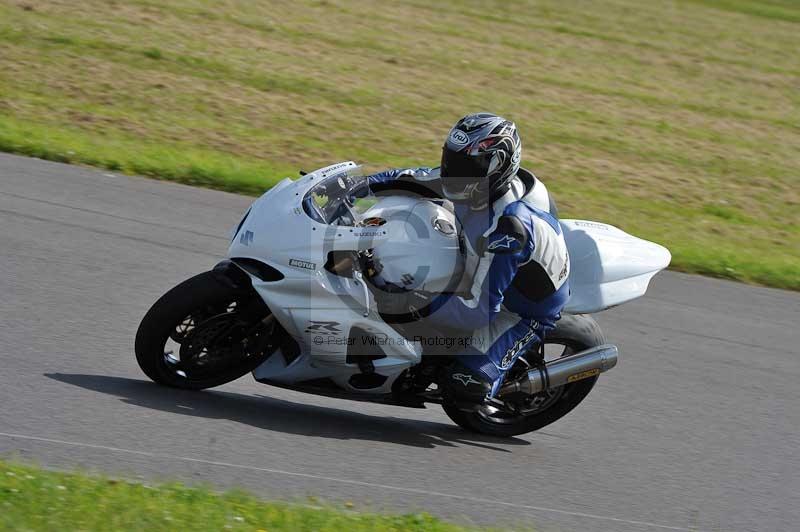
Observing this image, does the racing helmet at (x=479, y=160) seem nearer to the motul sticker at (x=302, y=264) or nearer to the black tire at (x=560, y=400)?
the motul sticker at (x=302, y=264)

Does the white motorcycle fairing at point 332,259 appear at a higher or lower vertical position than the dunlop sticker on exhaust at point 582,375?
higher

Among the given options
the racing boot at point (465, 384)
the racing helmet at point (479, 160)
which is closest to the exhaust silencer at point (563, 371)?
the racing boot at point (465, 384)

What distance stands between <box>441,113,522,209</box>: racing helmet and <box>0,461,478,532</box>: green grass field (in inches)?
62.8

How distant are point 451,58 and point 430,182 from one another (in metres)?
10.7

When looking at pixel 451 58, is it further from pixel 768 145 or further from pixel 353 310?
pixel 353 310

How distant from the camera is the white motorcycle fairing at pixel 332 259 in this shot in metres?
5.43

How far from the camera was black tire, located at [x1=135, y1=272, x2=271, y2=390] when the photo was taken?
5.36 metres

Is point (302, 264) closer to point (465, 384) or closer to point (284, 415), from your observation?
point (284, 415)

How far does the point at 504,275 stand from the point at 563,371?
0.79 m

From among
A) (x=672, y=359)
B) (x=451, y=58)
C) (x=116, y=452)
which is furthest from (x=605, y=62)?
(x=116, y=452)

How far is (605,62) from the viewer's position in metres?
17.4

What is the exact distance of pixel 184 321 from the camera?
549 centimetres

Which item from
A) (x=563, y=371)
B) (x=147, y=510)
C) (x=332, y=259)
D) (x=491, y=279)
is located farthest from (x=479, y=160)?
(x=147, y=510)

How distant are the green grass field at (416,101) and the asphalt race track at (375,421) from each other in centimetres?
185
